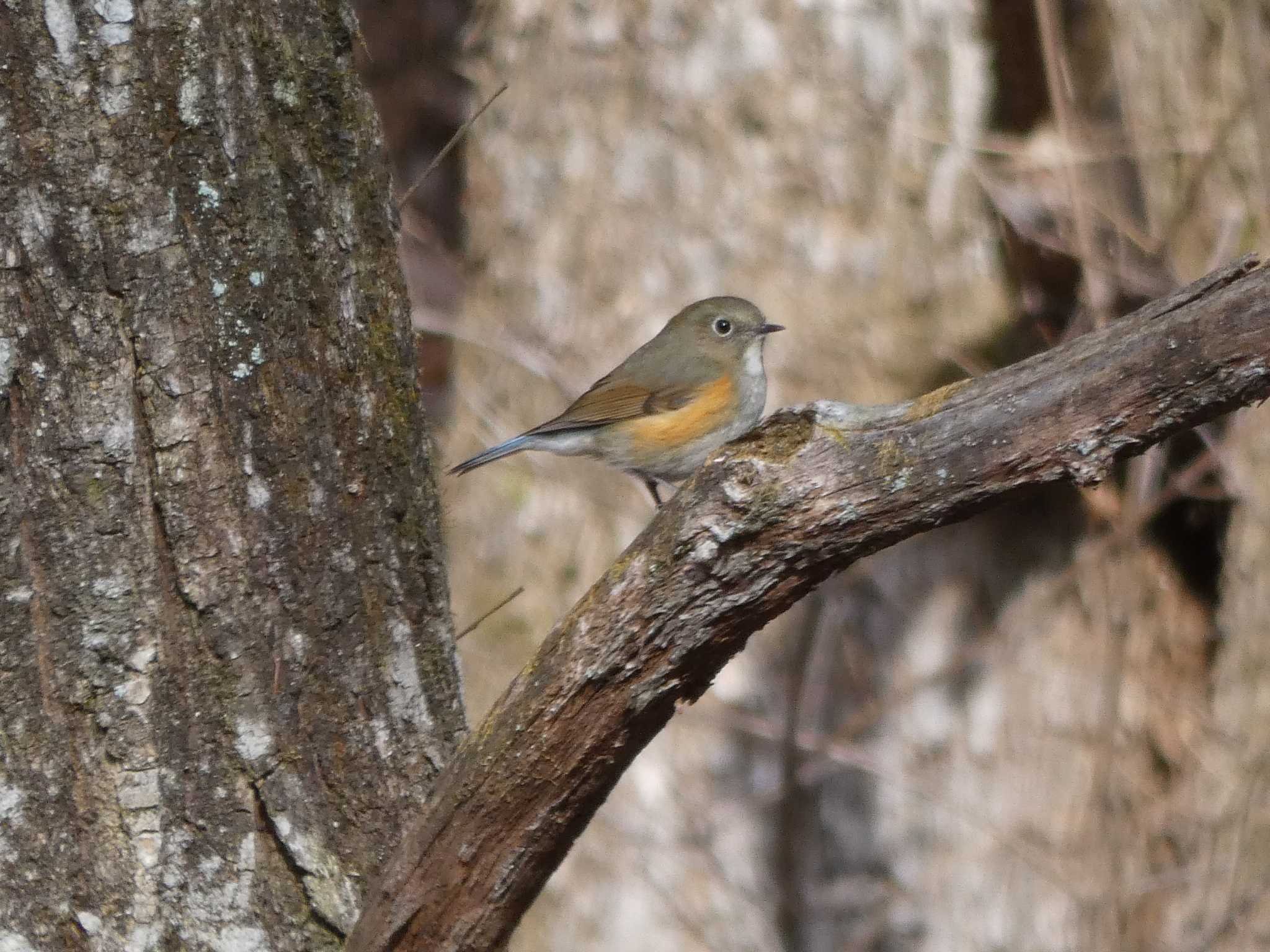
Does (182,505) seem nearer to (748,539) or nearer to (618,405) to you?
(748,539)

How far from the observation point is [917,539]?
5184 mm

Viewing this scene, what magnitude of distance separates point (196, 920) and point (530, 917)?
3773 mm

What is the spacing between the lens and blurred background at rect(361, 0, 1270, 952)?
5023 mm

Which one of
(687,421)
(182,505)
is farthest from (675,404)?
(182,505)

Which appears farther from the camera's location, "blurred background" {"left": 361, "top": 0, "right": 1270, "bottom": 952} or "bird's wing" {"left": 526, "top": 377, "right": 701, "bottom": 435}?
"blurred background" {"left": 361, "top": 0, "right": 1270, "bottom": 952}

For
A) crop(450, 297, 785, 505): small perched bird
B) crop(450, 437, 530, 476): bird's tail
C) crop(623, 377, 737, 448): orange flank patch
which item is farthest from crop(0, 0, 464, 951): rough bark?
crop(623, 377, 737, 448): orange flank patch

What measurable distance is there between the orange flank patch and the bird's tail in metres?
0.30

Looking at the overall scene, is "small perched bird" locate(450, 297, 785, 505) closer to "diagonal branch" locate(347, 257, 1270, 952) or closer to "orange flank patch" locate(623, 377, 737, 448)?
"orange flank patch" locate(623, 377, 737, 448)

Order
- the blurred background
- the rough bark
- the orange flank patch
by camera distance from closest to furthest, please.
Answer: the rough bark → the orange flank patch → the blurred background

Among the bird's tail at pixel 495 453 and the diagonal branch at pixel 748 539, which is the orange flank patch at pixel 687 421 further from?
the diagonal branch at pixel 748 539

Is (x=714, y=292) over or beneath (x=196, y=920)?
over

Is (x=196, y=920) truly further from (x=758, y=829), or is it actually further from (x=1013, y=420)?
(x=758, y=829)

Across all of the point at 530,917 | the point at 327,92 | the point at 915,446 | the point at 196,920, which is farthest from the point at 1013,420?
the point at 530,917

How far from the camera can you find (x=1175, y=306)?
1578mm
